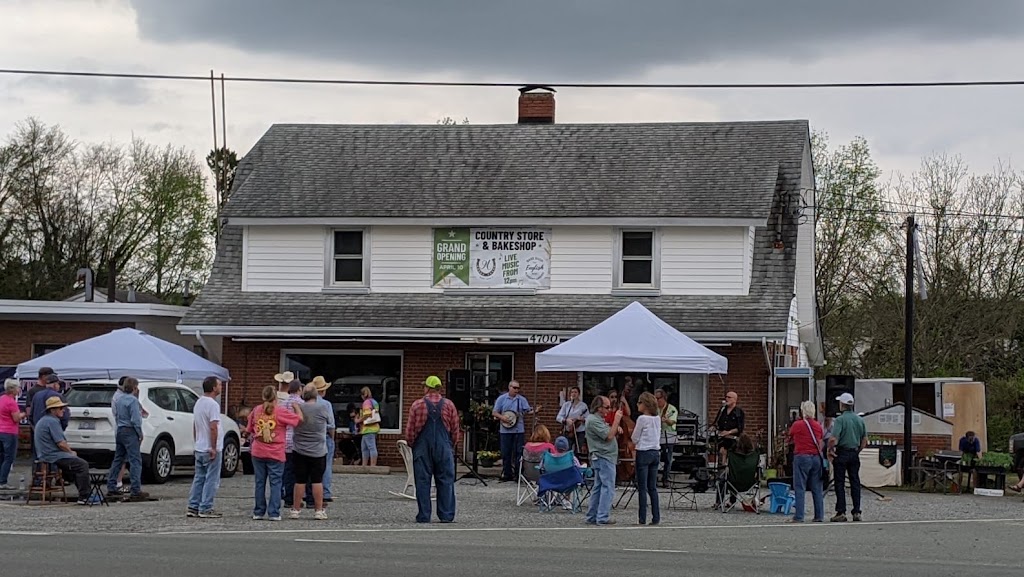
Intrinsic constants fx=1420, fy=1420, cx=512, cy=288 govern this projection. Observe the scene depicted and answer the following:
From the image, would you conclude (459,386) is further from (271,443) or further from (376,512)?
(271,443)

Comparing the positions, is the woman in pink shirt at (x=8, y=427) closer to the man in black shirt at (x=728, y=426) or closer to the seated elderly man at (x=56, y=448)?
the seated elderly man at (x=56, y=448)

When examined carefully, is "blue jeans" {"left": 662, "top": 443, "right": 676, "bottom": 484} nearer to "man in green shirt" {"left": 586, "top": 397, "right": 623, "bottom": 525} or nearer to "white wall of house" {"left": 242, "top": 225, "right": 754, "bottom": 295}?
"man in green shirt" {"left": 586, "top": 397, "right": 623, "bottom": 525}

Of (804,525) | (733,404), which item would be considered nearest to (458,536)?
(804,525)

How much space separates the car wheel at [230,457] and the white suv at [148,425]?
10.4 inches

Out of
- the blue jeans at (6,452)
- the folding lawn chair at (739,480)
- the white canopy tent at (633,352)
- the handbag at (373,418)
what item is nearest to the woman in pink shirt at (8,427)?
the blue jeans at (6,452)

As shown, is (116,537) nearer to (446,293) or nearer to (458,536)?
(458,536)

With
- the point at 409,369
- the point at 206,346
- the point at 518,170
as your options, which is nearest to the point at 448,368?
the point at 409,369

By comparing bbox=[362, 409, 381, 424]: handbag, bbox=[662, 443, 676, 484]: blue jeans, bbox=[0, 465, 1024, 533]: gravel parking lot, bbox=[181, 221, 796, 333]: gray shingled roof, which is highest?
bbox=[181, 221, 796, 333]: gray shingled roof

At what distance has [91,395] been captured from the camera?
70.2 ft

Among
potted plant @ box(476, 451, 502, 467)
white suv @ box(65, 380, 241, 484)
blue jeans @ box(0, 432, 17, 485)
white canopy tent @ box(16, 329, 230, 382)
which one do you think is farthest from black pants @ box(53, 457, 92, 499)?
potted plant @ box(476, 451, 502, 467)

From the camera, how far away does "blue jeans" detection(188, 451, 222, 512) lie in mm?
16688

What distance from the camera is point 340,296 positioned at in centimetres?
2877

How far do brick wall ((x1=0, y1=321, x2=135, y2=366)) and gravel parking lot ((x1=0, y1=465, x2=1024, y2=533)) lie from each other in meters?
8.43

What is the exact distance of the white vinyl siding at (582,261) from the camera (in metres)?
28.0
